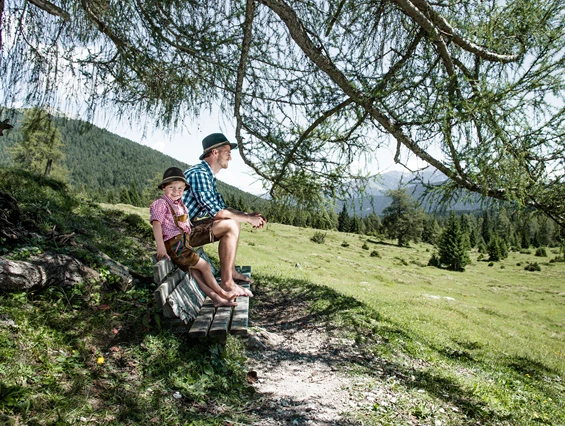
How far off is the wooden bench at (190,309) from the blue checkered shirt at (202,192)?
77 centimetres

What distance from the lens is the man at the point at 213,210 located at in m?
4.44

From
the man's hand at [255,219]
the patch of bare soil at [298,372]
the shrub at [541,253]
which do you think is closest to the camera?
the patch of bare soil at [298,372]

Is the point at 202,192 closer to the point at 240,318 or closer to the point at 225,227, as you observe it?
the point at 225,227

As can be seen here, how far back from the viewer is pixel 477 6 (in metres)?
4.59

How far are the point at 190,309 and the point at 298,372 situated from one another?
153cm

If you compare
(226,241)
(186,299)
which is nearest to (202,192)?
(226,241)

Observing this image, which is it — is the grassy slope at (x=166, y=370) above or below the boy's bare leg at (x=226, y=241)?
below

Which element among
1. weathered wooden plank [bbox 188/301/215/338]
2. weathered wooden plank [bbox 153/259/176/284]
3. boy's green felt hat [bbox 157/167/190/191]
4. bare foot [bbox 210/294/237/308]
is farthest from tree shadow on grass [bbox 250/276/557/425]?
boy's green felt hat [bbox 157/167/190/191]

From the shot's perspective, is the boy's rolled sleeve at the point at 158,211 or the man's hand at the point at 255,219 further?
the man's hand at the point at 255,219

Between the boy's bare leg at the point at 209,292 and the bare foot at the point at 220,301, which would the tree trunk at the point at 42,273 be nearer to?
the boy's bare leg at the point at 209,292

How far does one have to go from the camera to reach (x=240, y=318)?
4.12 meters

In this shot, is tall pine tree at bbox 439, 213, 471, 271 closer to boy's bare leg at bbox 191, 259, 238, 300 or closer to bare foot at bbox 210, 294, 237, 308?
boy's bare leg at bbox 191, 259, 238, 300

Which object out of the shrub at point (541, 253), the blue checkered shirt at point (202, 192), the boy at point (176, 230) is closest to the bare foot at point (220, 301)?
the boy at point (176, 230)

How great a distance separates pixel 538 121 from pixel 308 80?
11.3ft
